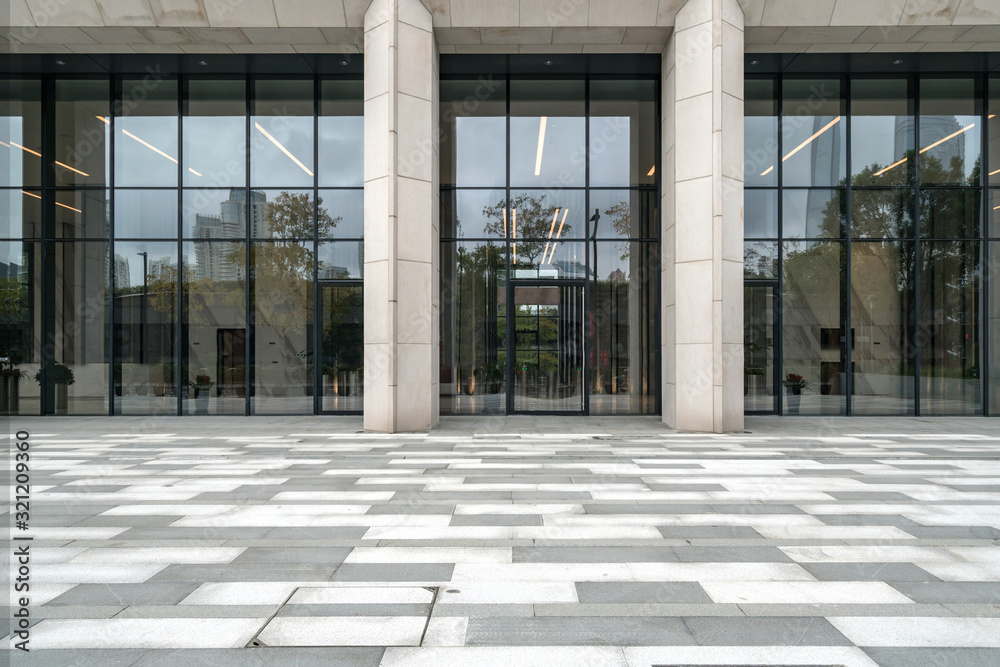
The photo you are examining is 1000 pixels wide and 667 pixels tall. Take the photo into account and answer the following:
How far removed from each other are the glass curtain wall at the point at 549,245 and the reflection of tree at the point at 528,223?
1.0 inches

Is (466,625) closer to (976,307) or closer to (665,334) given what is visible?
(665,334)

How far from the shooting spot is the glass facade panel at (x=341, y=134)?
15047 mm

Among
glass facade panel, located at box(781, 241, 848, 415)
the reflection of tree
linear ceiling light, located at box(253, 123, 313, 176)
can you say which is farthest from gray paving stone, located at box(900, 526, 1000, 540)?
linear ceiling light, located at box(253, 123, 313, 176)

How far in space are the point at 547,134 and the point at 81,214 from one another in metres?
12.3

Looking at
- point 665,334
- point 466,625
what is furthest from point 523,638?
point 665,334

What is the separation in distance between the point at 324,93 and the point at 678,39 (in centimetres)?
885

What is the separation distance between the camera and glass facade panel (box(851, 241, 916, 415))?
14.6 metres

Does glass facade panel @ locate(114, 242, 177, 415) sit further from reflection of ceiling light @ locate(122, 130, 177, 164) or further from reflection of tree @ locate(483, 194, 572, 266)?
reflection of tree @ locate(483, 194, 572, 266)

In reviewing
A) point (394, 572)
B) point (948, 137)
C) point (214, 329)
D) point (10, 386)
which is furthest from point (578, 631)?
point (948, 137)

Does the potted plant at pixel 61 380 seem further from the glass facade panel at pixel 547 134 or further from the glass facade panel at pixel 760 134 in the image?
the glass facade panel at pixel 760 134

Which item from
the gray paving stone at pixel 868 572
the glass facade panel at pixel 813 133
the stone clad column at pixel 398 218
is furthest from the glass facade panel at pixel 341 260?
the gray paving stone at pixel 868 572

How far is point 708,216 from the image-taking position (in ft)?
38.4

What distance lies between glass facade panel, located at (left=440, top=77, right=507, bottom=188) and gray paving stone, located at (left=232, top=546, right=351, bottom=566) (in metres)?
11.6

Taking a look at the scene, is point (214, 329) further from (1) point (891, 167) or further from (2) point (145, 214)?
(1) point (891, 167)
